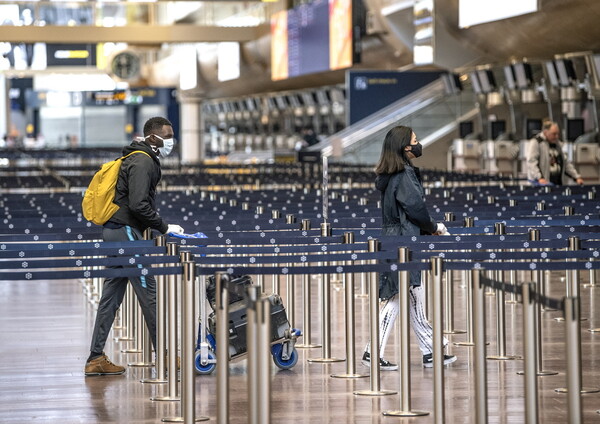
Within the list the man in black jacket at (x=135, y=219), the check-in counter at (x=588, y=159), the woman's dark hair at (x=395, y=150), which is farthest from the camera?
the check-in counter at (x=588, y=159)

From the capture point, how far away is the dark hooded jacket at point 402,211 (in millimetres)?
8250

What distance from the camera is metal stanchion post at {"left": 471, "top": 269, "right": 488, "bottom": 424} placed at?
6.07 meters

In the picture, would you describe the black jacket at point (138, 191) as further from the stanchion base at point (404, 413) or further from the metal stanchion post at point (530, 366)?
the metal stanchion post at point (530, 366)

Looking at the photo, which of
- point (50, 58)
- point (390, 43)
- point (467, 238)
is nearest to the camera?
point (467, 238)

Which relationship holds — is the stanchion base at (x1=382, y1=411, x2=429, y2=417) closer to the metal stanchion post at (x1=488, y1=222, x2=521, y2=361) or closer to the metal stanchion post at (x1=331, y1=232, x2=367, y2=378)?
the metal stanchion post at (x1=331, y1=232, x2=367, y2=378)

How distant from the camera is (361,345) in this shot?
9.38 meters

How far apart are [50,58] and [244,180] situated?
20.5 metres

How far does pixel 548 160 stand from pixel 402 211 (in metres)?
7.62

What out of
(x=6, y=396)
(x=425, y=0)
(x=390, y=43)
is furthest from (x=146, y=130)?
(x=390, y=43)

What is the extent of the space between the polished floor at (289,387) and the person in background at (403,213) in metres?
0.22

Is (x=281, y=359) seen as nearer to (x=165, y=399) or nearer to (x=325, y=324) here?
(x=325, y=324)

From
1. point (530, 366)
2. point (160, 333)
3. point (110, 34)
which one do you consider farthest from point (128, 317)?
point (110, 34)

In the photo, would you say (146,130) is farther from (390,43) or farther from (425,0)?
(390,43)

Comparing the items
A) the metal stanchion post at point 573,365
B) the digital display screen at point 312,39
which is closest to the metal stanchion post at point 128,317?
the metal stanchion post at point 573,365
